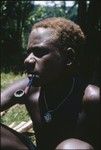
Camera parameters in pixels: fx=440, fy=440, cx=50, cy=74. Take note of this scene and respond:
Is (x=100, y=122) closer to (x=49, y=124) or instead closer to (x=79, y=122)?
(x=79, y=122)

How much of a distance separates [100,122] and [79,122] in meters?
0.17

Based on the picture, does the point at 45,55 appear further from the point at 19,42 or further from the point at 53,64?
the point at 19,42


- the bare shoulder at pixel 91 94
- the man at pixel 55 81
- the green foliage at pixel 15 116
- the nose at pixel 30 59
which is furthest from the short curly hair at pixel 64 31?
the green foliage at pixel 15 116

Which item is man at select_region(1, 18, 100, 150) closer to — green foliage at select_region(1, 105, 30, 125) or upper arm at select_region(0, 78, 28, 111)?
upper arm at select_region(0, 78, 28, 111)

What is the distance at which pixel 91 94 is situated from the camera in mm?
3234

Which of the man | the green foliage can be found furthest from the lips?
the green foliage

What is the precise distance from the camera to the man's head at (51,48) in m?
3.19

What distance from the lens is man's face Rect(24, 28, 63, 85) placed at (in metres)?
3.19

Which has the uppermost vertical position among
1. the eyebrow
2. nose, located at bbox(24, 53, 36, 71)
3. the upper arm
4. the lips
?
the eyebrow

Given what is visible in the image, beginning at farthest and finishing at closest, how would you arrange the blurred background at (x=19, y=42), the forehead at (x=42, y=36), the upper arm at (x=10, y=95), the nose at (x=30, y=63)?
the blurred background at (x=19, y=42), the upper arm at (x=10, y=95), the forehead at (x=42, y=36), the nose at (x=30, y=63)

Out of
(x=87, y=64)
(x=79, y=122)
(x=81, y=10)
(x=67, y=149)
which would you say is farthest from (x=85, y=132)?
(x=81, y=10)

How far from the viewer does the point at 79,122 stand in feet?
10.7

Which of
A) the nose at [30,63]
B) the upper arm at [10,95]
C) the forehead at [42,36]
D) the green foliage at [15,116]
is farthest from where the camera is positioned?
the green foliage at [15,116]

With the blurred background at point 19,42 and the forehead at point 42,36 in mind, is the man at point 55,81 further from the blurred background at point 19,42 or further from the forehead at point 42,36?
the blurred background at point 19,42
